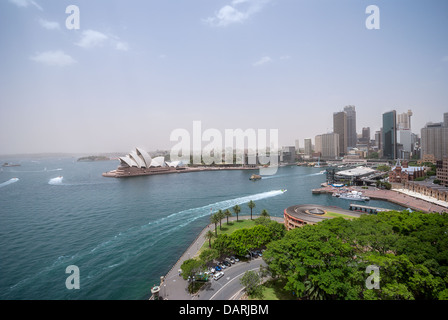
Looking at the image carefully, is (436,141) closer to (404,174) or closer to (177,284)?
(404,174)

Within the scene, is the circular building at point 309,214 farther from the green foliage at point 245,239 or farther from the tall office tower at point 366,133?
the tall office tower at point 366,133

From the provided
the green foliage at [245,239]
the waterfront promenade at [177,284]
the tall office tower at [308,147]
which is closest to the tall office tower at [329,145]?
the tall office tower at [308,147]

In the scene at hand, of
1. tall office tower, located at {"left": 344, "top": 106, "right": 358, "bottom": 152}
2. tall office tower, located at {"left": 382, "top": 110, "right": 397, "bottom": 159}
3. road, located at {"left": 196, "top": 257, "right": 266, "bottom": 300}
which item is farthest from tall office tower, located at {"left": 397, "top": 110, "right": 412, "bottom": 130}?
road, located at {"left": 196, "top": 257, "right": 266, "bottom": 300}

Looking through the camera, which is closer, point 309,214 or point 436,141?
point 309,214

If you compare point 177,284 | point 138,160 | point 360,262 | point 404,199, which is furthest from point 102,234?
point 138,160

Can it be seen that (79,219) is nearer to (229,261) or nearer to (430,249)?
(229,261)

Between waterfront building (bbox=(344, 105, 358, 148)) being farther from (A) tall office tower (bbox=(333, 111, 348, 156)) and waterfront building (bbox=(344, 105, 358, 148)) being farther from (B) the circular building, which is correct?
(B) the circular building
